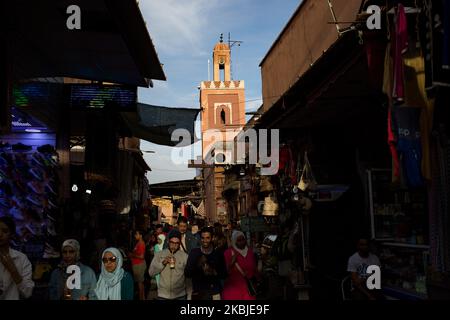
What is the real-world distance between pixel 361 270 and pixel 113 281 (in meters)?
3.51

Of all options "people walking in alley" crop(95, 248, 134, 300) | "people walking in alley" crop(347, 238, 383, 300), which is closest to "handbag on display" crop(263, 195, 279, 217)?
"people walking in alley" crop(347, 238, 383, 300)

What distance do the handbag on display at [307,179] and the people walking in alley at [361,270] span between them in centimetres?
235

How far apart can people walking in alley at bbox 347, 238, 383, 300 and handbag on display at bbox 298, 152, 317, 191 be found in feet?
7.73

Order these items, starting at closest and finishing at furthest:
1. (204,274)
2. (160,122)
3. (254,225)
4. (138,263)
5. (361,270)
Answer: (204,274)
(361,270)
(138,263)
(160,122)
(254,225)

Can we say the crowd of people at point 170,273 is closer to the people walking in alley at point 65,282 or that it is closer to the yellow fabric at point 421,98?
the people walking in alley at point 65,282

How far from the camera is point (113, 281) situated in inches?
194

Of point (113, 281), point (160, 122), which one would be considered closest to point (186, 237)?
point (160, 122)

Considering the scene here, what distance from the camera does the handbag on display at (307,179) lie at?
874cm

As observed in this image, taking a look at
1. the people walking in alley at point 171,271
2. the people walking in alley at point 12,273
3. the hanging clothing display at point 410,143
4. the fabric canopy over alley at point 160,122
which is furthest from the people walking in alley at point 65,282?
the fabric canopy over alley at point 160,122

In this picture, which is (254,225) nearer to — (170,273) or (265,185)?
(265,185)

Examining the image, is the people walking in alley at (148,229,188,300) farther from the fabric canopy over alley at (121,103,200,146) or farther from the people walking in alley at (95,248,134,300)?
the fabric canopy over alley at (121,103,200,146)

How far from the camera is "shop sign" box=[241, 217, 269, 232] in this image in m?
12.0

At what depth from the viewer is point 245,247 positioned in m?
6.14
